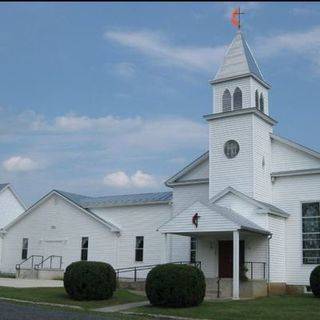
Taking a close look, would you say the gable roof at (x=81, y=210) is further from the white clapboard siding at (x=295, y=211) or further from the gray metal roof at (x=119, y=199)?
the white clapboard siding at (x=295, y=211)

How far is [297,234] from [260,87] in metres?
8.48

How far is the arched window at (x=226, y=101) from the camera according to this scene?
33.0 m

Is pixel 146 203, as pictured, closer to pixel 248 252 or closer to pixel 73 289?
pixel 248 252

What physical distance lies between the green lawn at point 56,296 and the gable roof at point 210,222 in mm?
3993

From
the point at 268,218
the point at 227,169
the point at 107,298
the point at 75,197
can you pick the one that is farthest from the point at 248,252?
the point at 75,197

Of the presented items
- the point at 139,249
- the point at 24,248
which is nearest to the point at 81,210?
the point at 139,249

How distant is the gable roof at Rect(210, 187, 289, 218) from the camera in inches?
Answer: 1173

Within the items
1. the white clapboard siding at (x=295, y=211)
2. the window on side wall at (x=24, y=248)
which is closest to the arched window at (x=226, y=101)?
the white clapboard siding at (x=295, y=211)

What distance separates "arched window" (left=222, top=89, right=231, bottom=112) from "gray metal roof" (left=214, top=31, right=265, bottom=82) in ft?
2.96

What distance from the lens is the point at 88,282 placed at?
23969 mm

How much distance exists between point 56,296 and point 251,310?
337 inches

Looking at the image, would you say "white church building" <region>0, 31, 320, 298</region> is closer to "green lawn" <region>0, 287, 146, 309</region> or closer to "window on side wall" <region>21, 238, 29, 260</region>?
"green lawn" <region>0, 287, 146, 309</region>

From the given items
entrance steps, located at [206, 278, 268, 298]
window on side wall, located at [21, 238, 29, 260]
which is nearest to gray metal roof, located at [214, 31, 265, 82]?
entrance steps, located at [206, 278, 268, 298]

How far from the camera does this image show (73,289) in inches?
952
